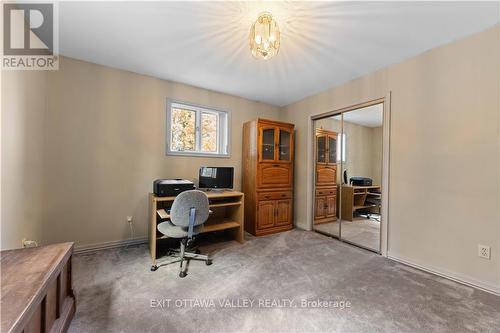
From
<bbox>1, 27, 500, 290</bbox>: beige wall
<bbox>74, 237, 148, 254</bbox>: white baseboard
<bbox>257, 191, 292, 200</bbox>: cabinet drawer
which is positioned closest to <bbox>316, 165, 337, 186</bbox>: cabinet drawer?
<bbox>257, 191, 292, 200</bbox>: cabinet drawer

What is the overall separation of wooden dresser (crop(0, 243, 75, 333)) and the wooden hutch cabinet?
3.48m

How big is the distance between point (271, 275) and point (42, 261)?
1869 millimetres

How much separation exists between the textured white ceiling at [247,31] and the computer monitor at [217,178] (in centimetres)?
142

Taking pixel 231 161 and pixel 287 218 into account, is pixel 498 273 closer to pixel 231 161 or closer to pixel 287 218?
pixel 287 218

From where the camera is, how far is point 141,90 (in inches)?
119

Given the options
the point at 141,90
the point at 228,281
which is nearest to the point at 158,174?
the point at 141,90

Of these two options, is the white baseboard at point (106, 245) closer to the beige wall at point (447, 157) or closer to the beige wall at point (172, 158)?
the beige wall at point (172, 158)

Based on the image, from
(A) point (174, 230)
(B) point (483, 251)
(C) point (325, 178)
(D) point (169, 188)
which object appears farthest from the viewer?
(C) point (325, 178)

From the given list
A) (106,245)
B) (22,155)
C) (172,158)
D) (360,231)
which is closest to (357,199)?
(360,231)

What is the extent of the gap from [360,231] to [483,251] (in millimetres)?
1396

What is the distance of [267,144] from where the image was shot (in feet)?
12.0

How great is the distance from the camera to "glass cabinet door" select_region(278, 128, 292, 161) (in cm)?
381

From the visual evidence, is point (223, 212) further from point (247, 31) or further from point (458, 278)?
point (458, 278)

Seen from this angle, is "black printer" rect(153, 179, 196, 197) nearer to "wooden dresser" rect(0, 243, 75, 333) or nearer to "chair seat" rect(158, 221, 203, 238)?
"chair seat" rect(158, 221, 203, 238)
